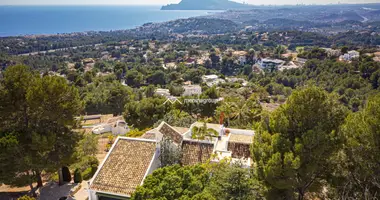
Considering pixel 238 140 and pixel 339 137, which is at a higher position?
pixel 339 137

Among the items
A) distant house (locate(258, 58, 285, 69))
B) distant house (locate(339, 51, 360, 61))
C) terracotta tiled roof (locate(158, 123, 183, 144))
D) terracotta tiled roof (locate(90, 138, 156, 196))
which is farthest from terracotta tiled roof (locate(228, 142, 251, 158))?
distant house (locate(258, 58, 285, 69))

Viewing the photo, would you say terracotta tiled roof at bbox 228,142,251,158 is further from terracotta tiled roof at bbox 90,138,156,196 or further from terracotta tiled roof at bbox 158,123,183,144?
terracotta tiled roof at bbox 90,138,156,196

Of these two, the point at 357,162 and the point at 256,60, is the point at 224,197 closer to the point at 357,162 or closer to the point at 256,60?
the point at 357,162

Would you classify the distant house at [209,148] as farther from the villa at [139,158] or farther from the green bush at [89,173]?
the green bush at [89,173]

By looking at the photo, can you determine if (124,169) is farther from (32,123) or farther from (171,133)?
(32,123)

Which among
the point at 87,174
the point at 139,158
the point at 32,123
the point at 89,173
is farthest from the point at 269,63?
the point at 32,123

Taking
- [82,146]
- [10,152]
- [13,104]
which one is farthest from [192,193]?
[82,146]

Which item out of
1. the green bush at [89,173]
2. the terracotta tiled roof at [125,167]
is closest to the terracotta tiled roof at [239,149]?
the terracotta tiled roof at [125,167]
